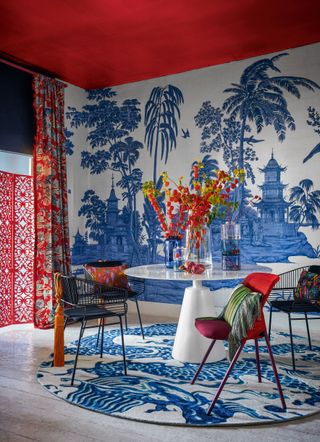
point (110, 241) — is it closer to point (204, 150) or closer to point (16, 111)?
point (204, 150)

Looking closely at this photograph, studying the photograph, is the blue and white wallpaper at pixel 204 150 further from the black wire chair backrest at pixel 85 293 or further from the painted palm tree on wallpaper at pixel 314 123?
the black wire chair backrest at pixel 85 293

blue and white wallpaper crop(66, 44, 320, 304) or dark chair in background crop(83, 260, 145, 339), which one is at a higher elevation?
blue and white wallpaper crop(66, 44, 320, 304)

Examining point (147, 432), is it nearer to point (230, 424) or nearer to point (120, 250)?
point (230, 424)

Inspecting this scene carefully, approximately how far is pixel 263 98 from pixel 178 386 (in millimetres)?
3501

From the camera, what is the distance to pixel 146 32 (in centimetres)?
461

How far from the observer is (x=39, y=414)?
2904 millimetres

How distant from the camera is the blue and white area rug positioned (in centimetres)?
287

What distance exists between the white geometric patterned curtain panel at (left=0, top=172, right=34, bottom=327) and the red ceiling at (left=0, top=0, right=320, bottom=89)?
150 cm

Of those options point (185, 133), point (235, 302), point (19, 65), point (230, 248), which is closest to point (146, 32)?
point (185, 133)

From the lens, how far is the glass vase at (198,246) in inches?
161

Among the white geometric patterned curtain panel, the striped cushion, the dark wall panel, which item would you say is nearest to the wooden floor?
the striped cushion

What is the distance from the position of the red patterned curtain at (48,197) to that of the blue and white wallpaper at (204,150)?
546 mm

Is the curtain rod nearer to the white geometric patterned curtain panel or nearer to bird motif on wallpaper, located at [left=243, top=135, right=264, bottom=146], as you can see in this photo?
the white geometric patterned curtain panel

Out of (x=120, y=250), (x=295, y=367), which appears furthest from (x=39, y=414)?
(x=120, y=250)
